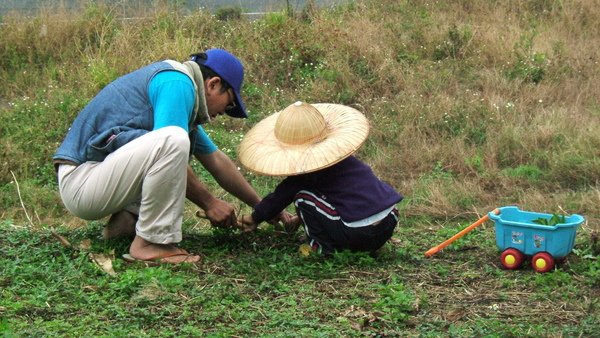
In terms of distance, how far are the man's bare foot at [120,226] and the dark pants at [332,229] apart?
1.00 meters

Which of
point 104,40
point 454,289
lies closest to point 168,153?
point 454,289

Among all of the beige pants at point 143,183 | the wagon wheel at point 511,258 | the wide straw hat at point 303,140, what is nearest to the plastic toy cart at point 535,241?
the wagon wheel at point 511,258

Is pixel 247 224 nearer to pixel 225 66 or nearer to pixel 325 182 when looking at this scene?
pixel 325 182

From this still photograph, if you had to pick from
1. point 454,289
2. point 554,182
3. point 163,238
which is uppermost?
point 163,238

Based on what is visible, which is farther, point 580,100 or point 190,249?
point 580,100

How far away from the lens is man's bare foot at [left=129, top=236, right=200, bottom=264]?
16.8 feet

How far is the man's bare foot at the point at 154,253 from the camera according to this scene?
511cm

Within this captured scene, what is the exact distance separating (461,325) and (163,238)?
1.76 metres

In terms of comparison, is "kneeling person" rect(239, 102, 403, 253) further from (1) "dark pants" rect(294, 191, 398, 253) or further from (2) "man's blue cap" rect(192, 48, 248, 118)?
(2) "man's blue cap" rect(192, 48, 248, 118)

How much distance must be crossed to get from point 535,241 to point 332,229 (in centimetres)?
112

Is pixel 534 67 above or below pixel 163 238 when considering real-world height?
below

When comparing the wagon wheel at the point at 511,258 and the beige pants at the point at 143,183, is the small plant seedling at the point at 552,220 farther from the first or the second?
the beige pants at the point at 143,183

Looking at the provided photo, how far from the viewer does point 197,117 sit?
5266 millimetres

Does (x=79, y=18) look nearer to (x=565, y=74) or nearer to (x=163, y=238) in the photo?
(x=565, y=74)
